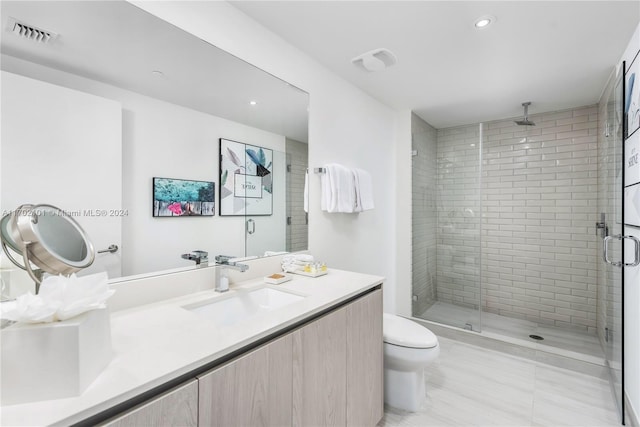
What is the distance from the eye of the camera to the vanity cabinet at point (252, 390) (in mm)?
819

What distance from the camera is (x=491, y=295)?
351 cm

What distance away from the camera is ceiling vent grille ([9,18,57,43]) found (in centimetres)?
96

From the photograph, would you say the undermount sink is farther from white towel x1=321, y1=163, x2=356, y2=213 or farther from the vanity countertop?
white towel x1=321, y1=163, x2=356, y2=213

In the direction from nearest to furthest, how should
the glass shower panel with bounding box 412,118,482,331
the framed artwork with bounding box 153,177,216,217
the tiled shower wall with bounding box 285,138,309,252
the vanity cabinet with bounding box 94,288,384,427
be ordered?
the vanity cabinet with bounding box 94,288,384,427, the framed artwork with bounding box 153,177,216,217, the tiled shower wall with bounding box 285,138,309,252, the glass shower panel with bounding box 412,118,482,331

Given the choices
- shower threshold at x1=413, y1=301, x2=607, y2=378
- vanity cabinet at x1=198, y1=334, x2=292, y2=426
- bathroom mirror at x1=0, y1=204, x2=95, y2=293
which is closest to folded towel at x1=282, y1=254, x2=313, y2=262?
vanity cabinet at x1=198, y1=334, x2=292, y2=426

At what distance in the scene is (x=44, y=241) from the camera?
83cm

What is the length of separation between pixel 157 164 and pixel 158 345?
769 millimetres

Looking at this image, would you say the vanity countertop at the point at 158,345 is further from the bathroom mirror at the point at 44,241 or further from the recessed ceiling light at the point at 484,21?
the recessed ceiling light at the point at 484,21

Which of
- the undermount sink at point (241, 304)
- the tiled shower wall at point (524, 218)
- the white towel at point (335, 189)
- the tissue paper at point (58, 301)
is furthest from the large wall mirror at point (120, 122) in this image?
the tiled shower wall at point (524, 218)

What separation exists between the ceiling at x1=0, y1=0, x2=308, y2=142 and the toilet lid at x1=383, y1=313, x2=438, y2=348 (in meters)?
1.44

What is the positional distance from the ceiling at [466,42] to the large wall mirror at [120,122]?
48 centimetres

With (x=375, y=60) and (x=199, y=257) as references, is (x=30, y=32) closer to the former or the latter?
(x=199, y=257)

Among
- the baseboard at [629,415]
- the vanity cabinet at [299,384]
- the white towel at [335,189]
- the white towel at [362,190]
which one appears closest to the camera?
the vanity cabinet at [299,384]

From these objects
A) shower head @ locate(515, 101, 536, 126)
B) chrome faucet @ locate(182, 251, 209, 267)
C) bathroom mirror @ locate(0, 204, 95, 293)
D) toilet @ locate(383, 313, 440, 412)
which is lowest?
toilet @ locate(383, 313, 440, 412)
